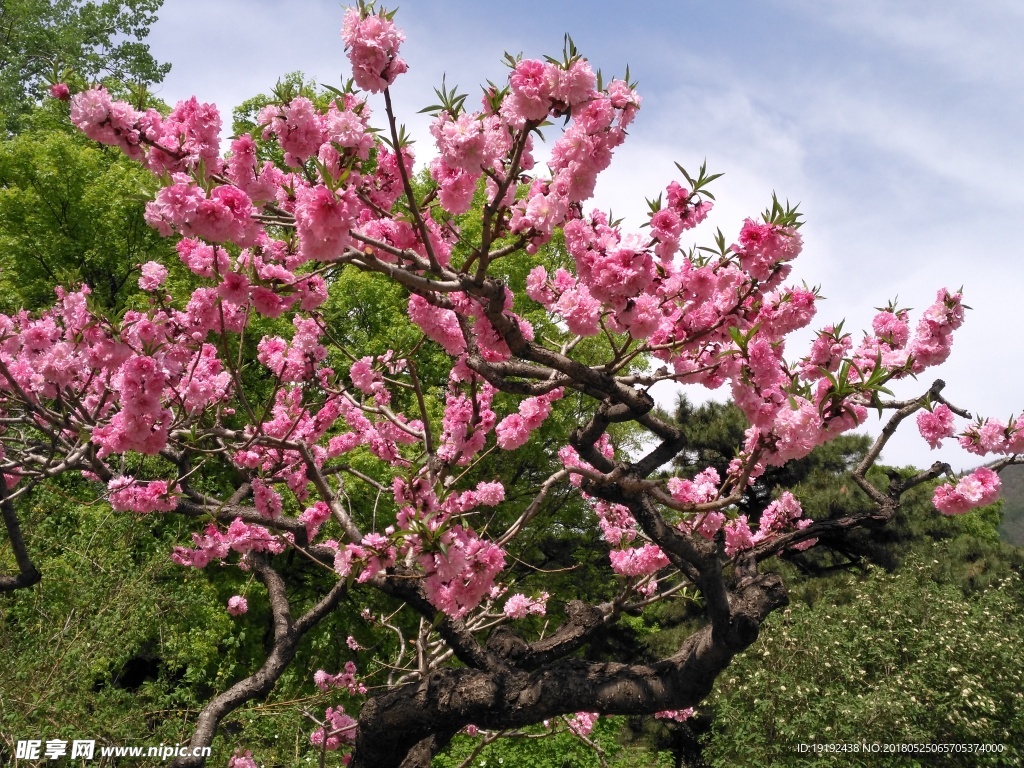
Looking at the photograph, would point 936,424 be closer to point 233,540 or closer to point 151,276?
point 233,540

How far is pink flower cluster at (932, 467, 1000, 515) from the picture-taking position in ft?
14.9

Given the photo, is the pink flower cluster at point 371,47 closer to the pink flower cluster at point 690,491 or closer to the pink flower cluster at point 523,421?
the pink flower cluster at point 523,421

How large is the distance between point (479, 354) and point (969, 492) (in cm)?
322

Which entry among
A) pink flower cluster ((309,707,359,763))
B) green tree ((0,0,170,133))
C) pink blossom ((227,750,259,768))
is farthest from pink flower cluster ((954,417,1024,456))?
green tree ((0,0,170,133))

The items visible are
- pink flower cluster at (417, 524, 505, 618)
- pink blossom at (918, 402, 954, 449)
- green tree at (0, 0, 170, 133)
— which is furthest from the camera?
green tree at (0, 0, 170, 133)

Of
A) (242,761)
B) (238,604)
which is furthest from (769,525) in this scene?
(238,604)

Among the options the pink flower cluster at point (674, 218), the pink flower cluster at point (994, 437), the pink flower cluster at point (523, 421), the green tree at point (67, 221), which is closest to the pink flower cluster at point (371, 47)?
the pink flower cluster at point (674, 218)

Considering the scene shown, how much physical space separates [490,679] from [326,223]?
269 centimetres

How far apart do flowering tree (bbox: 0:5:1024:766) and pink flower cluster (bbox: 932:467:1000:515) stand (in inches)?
0.6

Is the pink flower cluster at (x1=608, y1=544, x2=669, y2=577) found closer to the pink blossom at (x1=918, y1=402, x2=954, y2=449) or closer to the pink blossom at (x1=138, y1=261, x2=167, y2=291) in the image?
the pink blossom at (x1=918, y1=402, x2=954, y2=449)

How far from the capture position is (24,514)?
704 cm

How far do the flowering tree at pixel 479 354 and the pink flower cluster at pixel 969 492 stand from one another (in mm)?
14

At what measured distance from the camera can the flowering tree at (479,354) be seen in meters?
2.68

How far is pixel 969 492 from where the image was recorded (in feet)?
15.3
